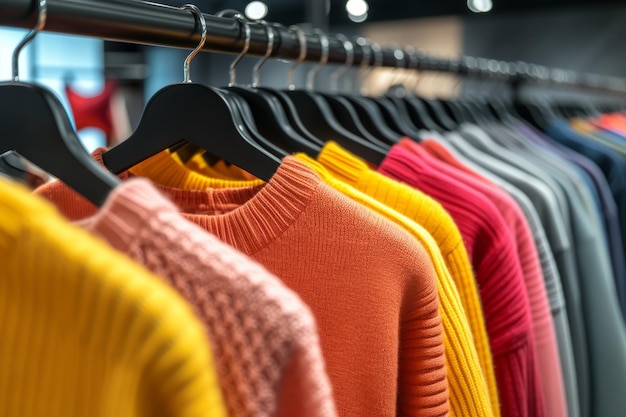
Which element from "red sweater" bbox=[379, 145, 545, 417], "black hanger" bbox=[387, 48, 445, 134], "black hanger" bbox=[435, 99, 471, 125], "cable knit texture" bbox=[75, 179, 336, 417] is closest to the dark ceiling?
"black hanger" bbox=[435, 99, 471, 125]

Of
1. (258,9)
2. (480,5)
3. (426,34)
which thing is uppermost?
(480,5)

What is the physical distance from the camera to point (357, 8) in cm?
449

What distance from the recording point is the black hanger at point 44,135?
0.47 meters

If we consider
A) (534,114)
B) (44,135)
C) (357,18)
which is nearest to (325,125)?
(44,135)

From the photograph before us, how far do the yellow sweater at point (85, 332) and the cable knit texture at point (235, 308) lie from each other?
31mm

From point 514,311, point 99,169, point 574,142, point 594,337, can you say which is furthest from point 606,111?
point 99,169

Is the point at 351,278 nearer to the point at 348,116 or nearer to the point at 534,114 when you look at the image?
the point at 348,116

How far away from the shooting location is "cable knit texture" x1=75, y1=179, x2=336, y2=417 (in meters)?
0.35

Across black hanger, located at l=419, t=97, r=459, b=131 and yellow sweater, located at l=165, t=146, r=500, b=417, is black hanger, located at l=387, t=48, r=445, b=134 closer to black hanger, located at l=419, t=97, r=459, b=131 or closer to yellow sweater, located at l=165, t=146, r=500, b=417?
black hanger, located at l=419, t=97, r=459, b=131

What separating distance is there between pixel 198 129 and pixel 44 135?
0.17 metres

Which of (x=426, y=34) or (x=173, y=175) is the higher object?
(x=426, y=34)

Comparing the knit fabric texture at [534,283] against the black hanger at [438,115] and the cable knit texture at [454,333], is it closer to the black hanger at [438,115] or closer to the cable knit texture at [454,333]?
the cable knit texture at [454,333]

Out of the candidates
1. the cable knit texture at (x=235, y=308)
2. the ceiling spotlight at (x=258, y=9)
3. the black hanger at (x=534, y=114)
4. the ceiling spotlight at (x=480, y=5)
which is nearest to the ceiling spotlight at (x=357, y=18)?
the ceiling spotlight at (x=480, y=5)

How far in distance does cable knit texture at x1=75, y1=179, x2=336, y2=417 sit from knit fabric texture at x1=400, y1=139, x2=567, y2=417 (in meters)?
0.48
